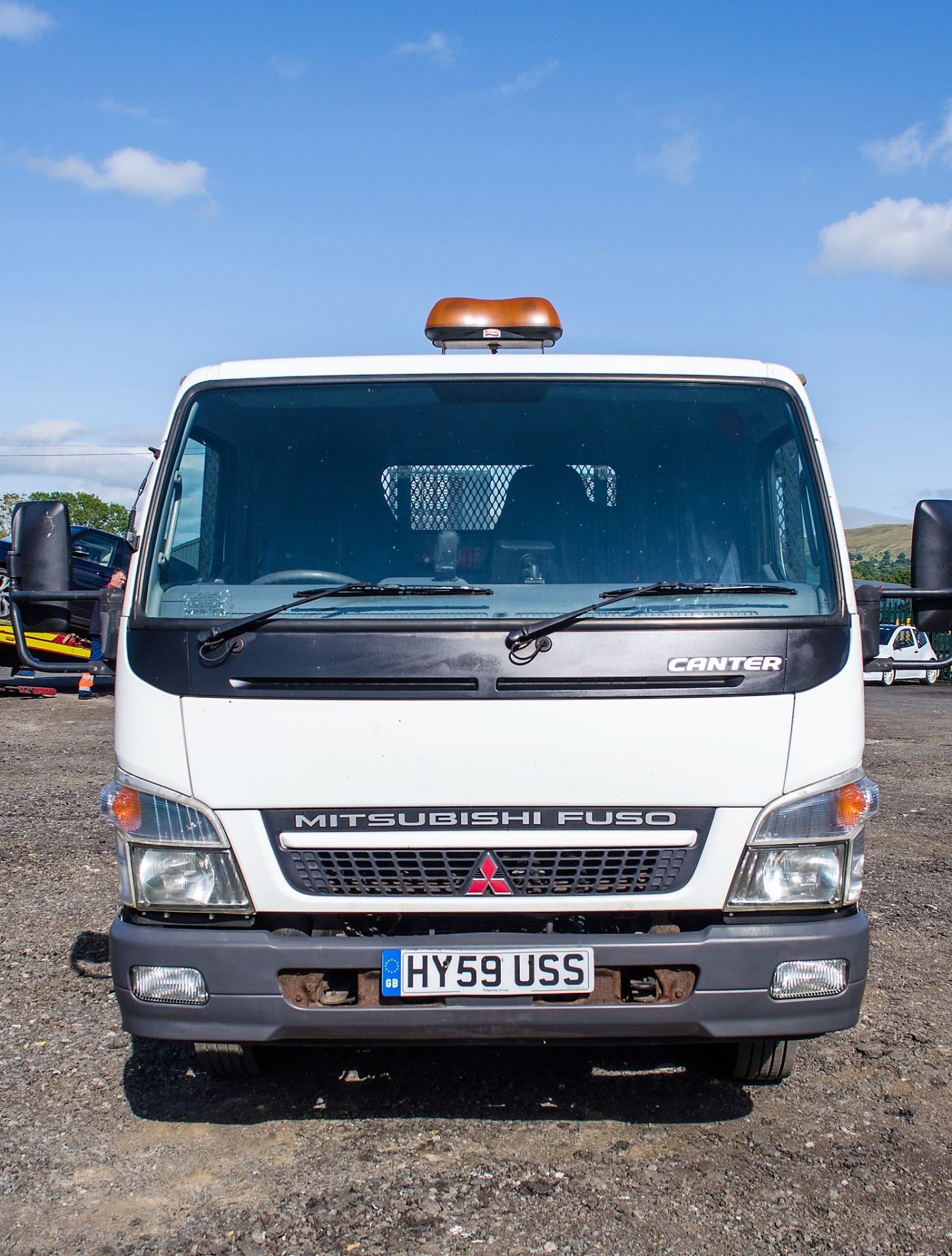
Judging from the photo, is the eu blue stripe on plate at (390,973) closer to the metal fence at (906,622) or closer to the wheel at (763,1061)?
the wheel at (763,1061)

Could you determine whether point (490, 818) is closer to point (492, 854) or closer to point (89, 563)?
point (492, 854)

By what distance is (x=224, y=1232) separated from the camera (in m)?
2.94

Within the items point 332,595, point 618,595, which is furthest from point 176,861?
point 618,595

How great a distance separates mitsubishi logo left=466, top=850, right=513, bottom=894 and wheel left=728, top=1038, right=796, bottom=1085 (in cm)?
103

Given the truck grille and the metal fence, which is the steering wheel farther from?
the metal fence

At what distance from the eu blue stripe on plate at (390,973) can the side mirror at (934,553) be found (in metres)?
1.99

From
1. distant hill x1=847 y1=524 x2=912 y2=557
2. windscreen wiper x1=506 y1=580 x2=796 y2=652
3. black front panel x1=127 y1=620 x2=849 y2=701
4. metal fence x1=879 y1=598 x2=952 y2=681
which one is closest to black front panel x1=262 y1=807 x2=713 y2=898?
black front panel x1=127 y1=620 x2=849 y2=701

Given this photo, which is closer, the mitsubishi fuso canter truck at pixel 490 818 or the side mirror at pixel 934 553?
the mitsubishi fuso canter truck at pixel 490 818

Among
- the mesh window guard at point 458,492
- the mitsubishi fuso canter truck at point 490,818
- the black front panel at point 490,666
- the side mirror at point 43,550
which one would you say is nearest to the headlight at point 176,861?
the mitsubishi fuso canter truck at point 490,818

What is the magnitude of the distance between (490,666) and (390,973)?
0.85 meters

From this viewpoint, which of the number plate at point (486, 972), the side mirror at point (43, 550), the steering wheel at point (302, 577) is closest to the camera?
the number plate at point (486, 972)

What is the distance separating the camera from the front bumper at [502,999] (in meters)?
3.11

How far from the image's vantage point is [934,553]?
12.3 feet

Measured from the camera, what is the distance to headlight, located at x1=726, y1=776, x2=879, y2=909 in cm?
318
